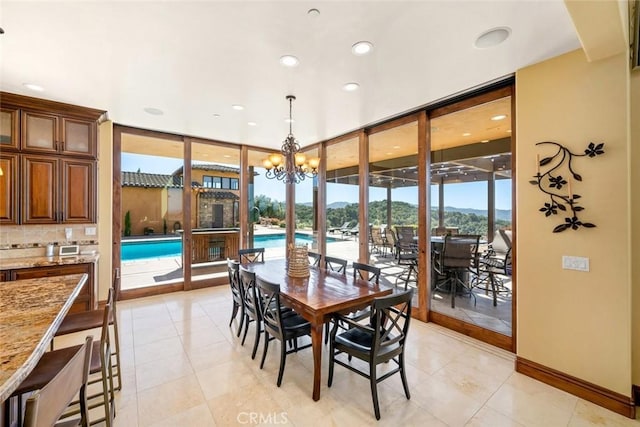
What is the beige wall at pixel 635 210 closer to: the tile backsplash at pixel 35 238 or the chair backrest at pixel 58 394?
the chair backrest at pixel 58 394

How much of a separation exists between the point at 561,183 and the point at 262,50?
2.98 meters

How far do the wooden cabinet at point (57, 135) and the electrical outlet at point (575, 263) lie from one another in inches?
232

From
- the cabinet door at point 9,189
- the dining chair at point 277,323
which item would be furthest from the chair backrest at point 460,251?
the cabinet door at point 9,189

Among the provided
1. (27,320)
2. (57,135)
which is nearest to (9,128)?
(57,135)

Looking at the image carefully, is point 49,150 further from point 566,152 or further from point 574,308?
point 574,308

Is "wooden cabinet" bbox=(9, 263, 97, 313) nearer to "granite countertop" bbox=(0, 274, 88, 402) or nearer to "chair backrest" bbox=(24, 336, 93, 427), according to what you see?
"granite countertop" bbox=(0, 274, 88, 402)

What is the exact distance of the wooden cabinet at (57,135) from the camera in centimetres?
356

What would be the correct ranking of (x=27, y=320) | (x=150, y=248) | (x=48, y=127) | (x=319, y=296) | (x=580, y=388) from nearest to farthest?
(x=27, y=320), (x=580, y=388), (x=319, y=296), (x=48, y=127), (x=150, y=248)

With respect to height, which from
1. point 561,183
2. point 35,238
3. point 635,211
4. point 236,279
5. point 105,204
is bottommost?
point 236,279

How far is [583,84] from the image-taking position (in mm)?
2369

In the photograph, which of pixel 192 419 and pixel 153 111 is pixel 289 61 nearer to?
pixel 153 111

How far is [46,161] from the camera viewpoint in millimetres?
3662

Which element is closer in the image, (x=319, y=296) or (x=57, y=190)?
(x=319, y=296)

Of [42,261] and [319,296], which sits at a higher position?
[42,261]
